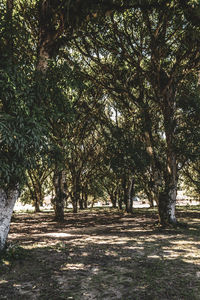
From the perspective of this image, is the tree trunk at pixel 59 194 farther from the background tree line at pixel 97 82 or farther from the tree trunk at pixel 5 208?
the tree trunk at pixel 5 208

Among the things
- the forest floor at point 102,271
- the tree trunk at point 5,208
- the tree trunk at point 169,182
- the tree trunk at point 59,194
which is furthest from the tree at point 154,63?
the tree trunk at point 5,208

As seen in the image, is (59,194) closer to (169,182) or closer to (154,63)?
(169,182)

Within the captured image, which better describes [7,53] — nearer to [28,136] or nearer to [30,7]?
[28,136]

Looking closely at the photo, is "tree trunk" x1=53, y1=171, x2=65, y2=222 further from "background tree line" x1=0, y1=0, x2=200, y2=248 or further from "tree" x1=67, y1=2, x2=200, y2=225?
"tree" x1=67, y1=2, x2=200, y2=225

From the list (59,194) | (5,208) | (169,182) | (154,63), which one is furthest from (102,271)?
(59,194)

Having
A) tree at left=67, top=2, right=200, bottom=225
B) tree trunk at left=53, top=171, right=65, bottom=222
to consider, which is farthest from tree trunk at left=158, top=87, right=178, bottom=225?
tree trunk at left=53, top=171, right=65, bottom=222

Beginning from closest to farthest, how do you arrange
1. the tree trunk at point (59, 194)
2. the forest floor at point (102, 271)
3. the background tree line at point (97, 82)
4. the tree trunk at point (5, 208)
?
the forest floor at point (102, 271), the background tree line at point (97, 82), the tree trunk at point (5, 208), the tree trunk at point (59, 194)

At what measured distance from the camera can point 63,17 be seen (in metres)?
8.56

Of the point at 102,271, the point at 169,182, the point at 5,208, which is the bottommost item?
the point at 102,271

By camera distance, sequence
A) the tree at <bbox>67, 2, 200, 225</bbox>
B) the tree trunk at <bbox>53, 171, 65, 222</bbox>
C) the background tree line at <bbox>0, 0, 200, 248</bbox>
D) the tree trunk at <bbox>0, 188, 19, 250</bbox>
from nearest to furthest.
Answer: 1. the background tree line at <bbox>0, 0, 200, 248</bbox>
2. the tree trunk at <bbox>0, 188, 19, 250</bbox>
3. the tree at <bbox>67, 2, 200, 225</bbox>
4. the tree trunk at <bbox>53, 171, 65, 222</bbox>

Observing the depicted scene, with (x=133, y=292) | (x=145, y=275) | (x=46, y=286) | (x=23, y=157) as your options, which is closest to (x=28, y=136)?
(x=23, y=157)

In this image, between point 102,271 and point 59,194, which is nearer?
point 102,271

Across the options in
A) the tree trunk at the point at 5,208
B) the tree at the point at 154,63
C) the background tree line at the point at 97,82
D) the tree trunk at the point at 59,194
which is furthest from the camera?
the tree trunk at the point at 59,194

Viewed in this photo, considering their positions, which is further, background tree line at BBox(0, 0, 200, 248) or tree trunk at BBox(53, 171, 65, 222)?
tree trunk at BBox(53, 171, 65, 222)
